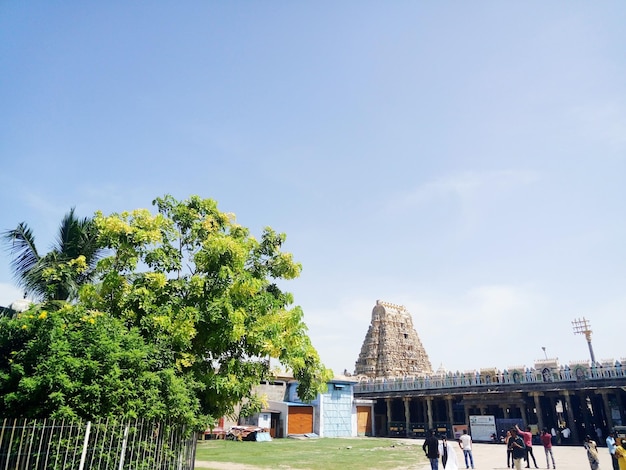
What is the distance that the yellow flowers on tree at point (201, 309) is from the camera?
424 inches

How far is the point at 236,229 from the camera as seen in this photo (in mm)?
13570

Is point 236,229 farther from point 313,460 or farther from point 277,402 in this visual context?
point 277,402

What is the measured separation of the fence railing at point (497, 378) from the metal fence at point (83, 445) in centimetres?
2910

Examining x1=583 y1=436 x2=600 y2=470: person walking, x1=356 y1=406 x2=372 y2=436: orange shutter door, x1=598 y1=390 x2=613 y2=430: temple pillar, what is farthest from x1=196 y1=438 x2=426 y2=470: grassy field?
x1=356 y1=406 x2=372 y2=436: orange shutter door

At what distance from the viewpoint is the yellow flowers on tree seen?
10766 millimetres

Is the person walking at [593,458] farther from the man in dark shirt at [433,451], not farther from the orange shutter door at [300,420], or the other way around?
the orange shutter door at [300,420]

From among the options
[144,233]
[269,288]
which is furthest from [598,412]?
[144,233]

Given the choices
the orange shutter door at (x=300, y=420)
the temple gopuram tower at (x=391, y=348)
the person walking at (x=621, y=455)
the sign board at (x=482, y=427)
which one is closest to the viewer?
the person walking at (x=621, y=455)

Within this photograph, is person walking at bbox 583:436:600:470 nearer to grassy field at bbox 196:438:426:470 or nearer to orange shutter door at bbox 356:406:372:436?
grassy field at bbox 196:438:426:470

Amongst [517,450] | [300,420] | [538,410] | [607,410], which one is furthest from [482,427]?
[517,450]

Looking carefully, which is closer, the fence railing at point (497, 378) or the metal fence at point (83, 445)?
the metal fence at point (83, 445)

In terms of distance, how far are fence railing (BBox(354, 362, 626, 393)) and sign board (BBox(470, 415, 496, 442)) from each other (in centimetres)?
323

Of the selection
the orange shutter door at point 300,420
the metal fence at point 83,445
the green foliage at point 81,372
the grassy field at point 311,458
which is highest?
the green foliage at point 81,372

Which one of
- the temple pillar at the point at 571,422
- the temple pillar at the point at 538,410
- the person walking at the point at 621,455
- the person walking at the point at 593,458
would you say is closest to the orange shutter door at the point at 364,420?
the temple pillar at the point at 538,410
